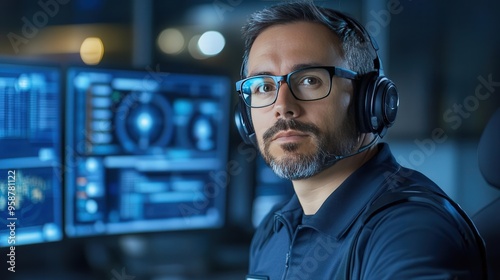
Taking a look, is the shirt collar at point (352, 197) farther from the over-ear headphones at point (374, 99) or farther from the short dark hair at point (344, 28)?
the short dark hair at point (344, 28)

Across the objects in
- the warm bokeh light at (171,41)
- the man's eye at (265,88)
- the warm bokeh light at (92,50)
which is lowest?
the man's eye at (265,88)

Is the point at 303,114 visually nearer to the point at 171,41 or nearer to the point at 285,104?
the point at 285,104

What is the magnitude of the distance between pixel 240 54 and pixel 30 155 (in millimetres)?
953

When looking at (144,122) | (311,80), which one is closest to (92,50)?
(144,122)

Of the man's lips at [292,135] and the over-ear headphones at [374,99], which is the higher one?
the over-ear headphones at [374,99]

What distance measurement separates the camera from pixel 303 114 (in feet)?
3.47

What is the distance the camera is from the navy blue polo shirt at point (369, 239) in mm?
822

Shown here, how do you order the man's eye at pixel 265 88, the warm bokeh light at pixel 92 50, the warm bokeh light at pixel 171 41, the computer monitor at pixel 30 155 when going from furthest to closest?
the warm bokeh light at pixel 171 41
the warm bokeh light at pixel 92 50
the computer monitor at pixel 30 155
the man's eye at pixel 265 88

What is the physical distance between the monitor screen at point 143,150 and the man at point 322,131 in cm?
66

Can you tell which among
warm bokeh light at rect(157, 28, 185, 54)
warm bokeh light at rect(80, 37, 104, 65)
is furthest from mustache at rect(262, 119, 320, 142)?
warm bokeh light at rect(157, 28, 185, 54)

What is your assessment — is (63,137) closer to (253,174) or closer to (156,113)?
(156,113)

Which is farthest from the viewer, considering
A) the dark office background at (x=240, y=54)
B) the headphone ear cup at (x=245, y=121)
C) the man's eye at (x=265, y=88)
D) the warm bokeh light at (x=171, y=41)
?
the warm bokeh light at (x=171, y=41)

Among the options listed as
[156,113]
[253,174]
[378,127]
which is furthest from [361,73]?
[253,174]

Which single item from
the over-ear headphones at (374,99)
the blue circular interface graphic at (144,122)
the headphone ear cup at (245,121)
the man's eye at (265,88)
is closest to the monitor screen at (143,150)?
the blue circular interface graphic at (144,122)
